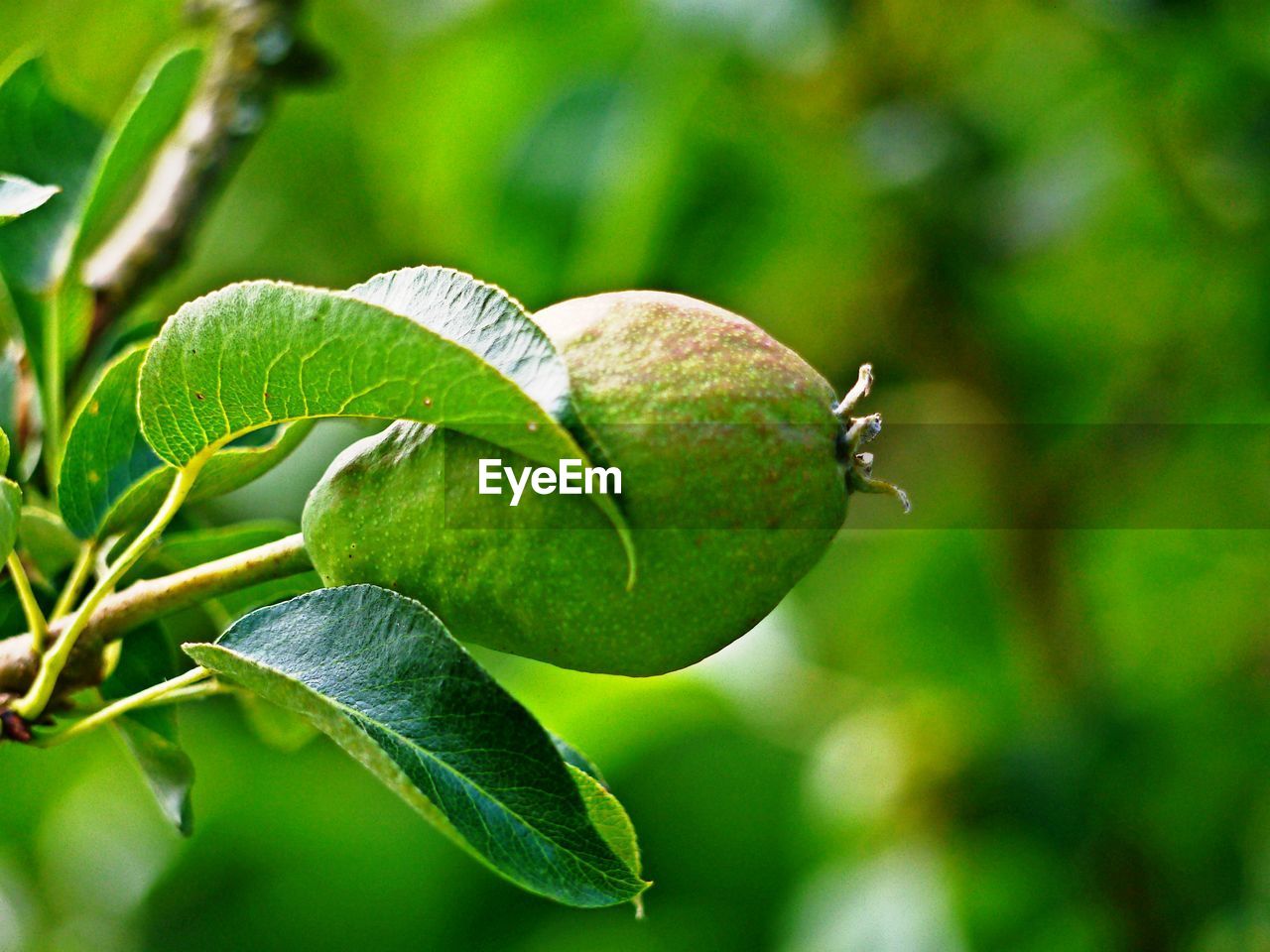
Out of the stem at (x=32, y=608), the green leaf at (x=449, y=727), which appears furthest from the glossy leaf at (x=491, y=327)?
the stem at (x=32, y=608)

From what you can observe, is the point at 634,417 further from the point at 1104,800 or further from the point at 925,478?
the point at 925,478

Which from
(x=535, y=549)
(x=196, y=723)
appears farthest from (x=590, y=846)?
(x=196, y=723)

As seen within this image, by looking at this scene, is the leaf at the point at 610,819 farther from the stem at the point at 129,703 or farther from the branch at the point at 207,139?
the branch at the point at 207,139

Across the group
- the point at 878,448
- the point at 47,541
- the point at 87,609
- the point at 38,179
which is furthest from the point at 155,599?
the point at 878,448

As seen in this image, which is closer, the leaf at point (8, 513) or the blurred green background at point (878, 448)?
the leaf at point (8, 513)

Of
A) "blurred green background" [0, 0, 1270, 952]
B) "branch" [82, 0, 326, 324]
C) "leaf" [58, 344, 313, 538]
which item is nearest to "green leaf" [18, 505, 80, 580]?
"leaf" [58, 344, 313, 538]
